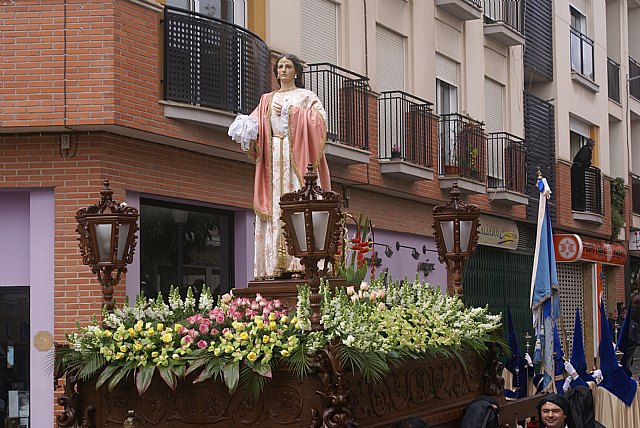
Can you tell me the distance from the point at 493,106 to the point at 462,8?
3.41m

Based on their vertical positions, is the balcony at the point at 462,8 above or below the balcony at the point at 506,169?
above

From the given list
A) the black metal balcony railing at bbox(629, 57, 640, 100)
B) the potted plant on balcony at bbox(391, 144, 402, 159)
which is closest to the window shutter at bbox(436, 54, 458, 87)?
the potted plant on balcony at bbox(391, 144, 402, 159)

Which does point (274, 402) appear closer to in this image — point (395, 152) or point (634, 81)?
point (395, 152)

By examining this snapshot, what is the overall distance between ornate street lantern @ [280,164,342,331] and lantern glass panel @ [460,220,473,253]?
10.1 ft

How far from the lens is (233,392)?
6.99m

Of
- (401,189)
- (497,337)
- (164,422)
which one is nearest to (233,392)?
(164,422)

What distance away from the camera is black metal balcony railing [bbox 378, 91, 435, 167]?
62.5ft

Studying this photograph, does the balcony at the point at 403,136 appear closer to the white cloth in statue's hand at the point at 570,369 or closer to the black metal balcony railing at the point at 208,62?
the black metal balcony railing at the point at 208,62

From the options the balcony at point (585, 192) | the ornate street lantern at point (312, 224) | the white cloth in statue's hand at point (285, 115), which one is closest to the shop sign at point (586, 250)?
the balcony at point (585, 192)

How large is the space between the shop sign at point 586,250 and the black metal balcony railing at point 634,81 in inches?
197

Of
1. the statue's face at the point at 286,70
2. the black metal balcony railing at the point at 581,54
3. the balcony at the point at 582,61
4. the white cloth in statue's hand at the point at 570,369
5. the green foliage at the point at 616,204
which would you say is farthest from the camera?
the green foliage at the point at 616,204

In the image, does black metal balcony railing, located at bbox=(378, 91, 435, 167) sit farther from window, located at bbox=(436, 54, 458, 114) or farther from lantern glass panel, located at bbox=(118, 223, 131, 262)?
lantern glass panel, located at bbox=(118, 223, 131, 262)

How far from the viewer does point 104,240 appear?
8.36 m

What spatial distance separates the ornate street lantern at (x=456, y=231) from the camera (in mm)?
9797
